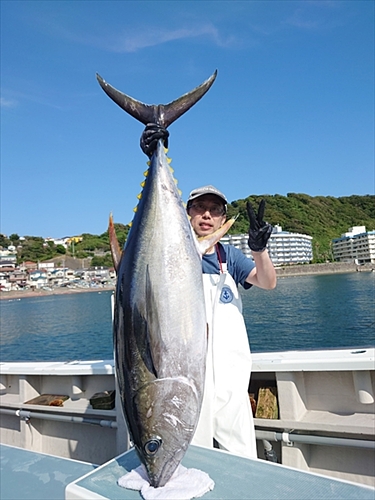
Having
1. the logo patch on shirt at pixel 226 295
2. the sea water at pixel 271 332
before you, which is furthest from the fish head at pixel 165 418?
the sea water at pixel 271 332

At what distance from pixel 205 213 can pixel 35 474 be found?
1827mm

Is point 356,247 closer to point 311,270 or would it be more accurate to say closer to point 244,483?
point 311,270

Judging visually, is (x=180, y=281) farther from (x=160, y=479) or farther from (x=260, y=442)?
(x=260, y=442)

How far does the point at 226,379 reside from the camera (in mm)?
2057

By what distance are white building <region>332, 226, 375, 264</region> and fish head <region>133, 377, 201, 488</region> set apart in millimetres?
82902

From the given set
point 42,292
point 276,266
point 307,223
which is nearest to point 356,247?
point 276,266

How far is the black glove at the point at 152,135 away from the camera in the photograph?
1707mm

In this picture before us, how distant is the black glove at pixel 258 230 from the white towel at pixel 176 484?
1.08 m

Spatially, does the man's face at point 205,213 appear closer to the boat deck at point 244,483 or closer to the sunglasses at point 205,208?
the sunglasses at point 205,208

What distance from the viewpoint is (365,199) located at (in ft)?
367

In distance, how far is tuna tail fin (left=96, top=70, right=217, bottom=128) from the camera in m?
1.75

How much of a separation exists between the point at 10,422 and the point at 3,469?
166 cm

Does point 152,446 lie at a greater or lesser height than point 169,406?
lesser

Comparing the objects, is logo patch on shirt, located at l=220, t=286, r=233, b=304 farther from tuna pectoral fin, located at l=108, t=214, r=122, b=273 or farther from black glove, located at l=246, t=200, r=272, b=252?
tuna pectoral fin, located at l=108, t=214, r=122, b=273
